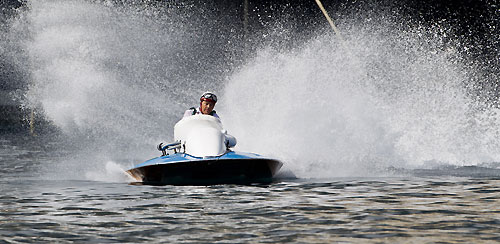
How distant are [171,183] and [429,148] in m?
7.18

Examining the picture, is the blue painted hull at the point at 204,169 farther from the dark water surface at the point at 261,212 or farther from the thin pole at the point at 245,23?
the thin pole at the point at 245,23

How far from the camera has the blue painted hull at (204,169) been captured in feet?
37.9

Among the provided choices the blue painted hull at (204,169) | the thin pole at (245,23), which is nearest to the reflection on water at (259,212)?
the blue painted hull at (204,169)

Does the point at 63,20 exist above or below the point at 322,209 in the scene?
above

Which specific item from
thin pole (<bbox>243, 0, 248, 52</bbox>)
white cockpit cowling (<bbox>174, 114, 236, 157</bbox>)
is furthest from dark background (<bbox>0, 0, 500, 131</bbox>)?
→ white cockpit cowling (<bbox>174, 114, 236, 157</bbox>)

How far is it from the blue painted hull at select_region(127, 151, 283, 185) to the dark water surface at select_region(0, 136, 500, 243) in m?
0.37

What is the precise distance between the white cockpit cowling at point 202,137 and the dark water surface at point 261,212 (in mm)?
755

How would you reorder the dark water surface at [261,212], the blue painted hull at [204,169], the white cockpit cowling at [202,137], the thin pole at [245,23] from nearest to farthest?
1. the dark water surface at [261,212]
2. the blue painted hull at [204,169]
3. the white cockpit cowling at [202,137]
4. the thin pole at [245,23]

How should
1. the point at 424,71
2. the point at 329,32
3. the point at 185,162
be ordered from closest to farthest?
the point at 185,162 < the point at 424,71 < the point at 329,32

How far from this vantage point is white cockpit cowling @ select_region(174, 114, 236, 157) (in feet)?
38.7

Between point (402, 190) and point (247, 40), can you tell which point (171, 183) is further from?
point (247, 40)

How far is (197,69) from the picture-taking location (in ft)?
126

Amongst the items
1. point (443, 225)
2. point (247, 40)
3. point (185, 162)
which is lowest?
point (443, 225)

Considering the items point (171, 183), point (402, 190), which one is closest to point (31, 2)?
point (171, 183)
